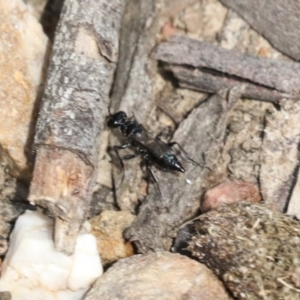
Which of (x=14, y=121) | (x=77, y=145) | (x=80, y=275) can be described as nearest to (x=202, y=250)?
(x=80, y=275)

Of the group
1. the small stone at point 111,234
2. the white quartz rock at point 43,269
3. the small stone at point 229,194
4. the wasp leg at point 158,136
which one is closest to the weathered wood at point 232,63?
the wasp leg at point 158,136

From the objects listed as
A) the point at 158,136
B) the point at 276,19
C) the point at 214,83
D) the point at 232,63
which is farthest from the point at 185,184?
the point at 276,19

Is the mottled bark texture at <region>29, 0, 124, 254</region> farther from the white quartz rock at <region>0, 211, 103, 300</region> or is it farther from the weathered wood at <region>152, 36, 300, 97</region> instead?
the weathered wood at <region>152, 36, 300, 97</region>

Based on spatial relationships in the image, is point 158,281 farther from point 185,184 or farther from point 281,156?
point 281,156

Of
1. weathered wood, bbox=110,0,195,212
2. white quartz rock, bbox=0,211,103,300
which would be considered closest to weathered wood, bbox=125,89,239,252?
weathered wood, bbox=110,0,195,212

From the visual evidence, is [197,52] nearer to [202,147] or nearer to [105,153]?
[202,147]

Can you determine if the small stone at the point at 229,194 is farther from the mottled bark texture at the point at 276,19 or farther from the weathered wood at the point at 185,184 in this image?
the mottled bark texture at the point at 276,19
